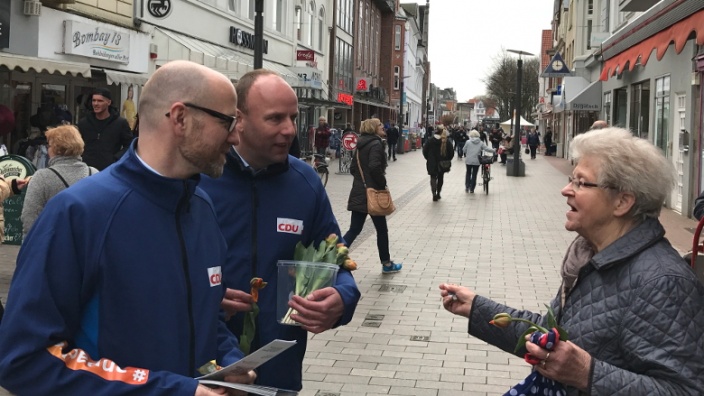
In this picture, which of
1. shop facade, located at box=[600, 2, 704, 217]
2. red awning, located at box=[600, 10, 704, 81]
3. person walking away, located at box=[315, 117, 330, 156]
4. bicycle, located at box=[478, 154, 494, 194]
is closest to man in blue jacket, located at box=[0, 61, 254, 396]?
shop facade, located at box=[600, 2, 704, 217]

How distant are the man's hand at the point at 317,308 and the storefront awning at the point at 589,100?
31501 millimetres

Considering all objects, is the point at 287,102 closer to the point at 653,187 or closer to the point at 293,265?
the point at 293,265

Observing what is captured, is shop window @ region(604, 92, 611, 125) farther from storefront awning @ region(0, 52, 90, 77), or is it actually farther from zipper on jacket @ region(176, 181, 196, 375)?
zipper on jacket @ region(176, 181, 196, 375)

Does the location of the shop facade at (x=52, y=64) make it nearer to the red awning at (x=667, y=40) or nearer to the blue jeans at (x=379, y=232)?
the blue jeans at (x=379, y=232)

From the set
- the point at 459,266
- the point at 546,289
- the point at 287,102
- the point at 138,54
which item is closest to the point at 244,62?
the point at 138,54

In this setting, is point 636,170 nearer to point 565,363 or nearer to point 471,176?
point 565,363

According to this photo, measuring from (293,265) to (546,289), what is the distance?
684 centimetres

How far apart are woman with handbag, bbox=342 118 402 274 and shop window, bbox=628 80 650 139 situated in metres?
13.2

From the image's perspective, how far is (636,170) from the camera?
2.60m

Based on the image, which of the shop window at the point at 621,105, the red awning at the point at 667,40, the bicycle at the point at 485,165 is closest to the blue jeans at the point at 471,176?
the bicycle at the point at 485,165

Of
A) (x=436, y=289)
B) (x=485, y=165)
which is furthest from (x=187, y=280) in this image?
(x=485, y=165)

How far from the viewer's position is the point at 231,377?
220cm

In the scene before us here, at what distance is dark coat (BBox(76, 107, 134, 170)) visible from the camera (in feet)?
31.0

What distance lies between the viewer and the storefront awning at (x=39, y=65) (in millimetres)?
13258
